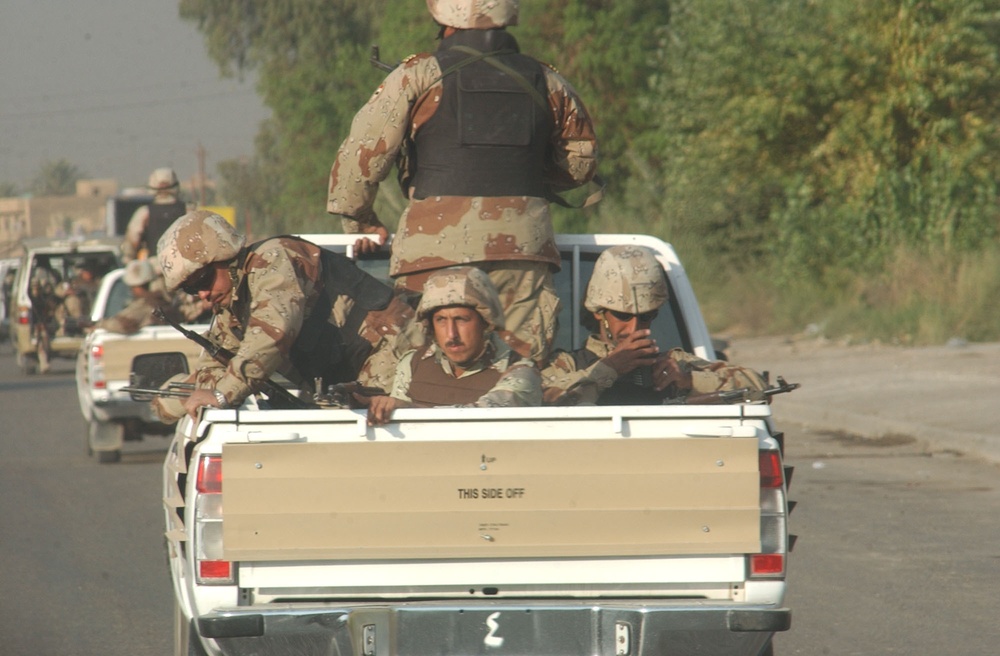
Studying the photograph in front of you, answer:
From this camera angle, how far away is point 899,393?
15938mm

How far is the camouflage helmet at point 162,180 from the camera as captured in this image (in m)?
13.6

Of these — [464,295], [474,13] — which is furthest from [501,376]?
[474,13]

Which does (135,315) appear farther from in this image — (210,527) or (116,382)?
(210,527)

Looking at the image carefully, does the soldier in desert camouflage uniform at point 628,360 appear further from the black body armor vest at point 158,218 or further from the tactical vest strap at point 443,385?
the black body armor vest at point 158,218

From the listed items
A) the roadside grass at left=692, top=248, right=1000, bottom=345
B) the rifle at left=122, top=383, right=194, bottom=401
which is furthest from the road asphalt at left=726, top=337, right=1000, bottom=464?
the rifle at left=122, top=383, right=194, bottom=401

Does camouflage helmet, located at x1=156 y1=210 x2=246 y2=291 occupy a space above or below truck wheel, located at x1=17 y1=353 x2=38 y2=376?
above

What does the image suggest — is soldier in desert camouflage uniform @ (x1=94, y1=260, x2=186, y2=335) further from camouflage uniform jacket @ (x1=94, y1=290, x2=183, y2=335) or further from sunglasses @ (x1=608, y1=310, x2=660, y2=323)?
sunglasses @ (x1=608, y1=310, x2=660, y2=323)

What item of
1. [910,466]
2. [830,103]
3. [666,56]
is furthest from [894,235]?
[910,466]

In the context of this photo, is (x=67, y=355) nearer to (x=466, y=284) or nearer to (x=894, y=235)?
(x=894, y=235)

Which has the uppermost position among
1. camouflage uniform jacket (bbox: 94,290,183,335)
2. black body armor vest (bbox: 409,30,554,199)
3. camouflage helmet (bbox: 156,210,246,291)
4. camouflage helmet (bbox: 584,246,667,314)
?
black body armor vest (bbox: 409,30,554,199)

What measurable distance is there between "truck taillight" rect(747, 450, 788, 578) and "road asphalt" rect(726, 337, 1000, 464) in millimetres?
8002

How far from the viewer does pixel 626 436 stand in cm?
→ 443

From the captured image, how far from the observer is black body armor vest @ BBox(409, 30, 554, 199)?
6.04 m

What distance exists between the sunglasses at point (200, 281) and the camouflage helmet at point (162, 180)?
8.32m
